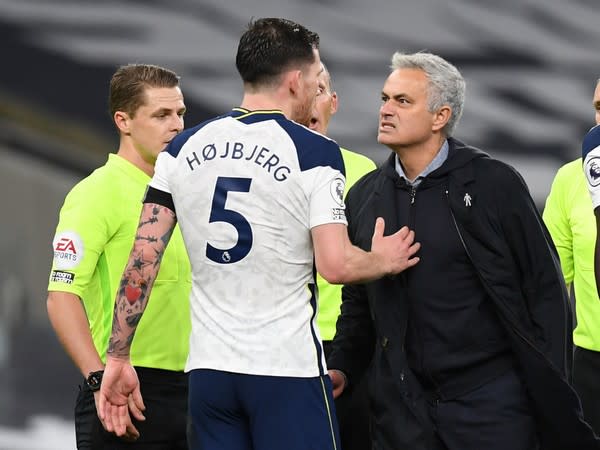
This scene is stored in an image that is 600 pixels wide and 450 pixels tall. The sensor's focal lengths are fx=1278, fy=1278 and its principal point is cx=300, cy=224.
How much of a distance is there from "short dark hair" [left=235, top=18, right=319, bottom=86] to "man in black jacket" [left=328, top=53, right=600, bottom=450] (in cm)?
33

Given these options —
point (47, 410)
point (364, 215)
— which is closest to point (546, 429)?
A: point (364, 215)

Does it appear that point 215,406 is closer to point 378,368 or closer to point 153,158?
point 378,368

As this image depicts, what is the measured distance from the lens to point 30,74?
7.67 meters

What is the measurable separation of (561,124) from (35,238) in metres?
3.18

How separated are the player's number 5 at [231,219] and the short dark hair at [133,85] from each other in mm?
790

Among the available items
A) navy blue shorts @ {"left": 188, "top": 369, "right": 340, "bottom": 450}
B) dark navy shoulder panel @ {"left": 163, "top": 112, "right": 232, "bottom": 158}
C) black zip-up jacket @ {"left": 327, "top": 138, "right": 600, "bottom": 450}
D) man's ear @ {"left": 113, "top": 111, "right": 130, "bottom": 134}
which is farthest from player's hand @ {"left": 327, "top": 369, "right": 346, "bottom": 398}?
man's ear @ {"left": 113, "top": 111, "right": 130, "bottom": 134}

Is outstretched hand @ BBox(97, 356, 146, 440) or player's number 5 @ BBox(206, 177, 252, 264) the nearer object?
player's number 5 @ BBox(206, 177, 252, 264)

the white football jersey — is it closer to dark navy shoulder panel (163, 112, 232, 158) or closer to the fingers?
dark navy shoulder panel (163, 112, 232, 158)

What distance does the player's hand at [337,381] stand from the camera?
10.3 feet

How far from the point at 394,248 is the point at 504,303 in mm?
290

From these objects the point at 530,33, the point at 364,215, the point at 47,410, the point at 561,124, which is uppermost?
the point at 530,33

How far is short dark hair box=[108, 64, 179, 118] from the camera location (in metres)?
3.46

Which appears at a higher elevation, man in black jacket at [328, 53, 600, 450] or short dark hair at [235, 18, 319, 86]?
short dark hair at [235, 18, 319, 86]

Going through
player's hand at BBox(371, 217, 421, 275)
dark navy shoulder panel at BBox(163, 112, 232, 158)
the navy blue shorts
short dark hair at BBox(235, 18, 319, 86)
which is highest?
short dark hair at BBox(235, 18, 319, 86)
